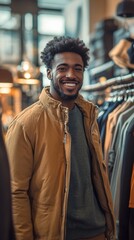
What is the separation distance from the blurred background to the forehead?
1819mm

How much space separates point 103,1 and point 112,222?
5.83m

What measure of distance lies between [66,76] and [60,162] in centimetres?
41

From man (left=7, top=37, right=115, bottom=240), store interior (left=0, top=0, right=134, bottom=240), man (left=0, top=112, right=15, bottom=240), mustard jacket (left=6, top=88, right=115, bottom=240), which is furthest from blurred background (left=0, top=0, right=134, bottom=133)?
man (left=0, top=112, right=15, bottom=240)

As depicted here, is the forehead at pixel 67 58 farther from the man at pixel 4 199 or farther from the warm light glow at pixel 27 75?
the warm light glow at pixel 27 75

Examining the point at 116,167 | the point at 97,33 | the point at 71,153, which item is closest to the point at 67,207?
the point at 71,153

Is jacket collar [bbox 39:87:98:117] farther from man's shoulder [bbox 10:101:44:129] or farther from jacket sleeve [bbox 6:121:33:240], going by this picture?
jacket sleeve [bbox 6:121:33:240]

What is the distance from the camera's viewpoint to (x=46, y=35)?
29.9 feet

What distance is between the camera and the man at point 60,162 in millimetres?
1848

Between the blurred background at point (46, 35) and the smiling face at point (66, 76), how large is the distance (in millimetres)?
1839

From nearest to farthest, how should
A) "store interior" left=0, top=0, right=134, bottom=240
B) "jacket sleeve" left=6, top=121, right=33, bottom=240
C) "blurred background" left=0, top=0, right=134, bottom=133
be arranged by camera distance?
"jacket sleeve" left=6, top=121, right=33, bottom=240, "store interior" left=0, top=0, right=134, bottom=240, "blurred background" left=0, top=0, right=134, bottom=133

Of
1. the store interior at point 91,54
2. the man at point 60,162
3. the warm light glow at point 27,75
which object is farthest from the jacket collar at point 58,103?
the warm light glow at point 27,75

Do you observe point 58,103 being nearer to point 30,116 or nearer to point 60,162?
point 30,116

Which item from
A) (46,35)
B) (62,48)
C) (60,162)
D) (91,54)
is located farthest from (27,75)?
(46,35)

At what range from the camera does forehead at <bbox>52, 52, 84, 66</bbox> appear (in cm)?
202
